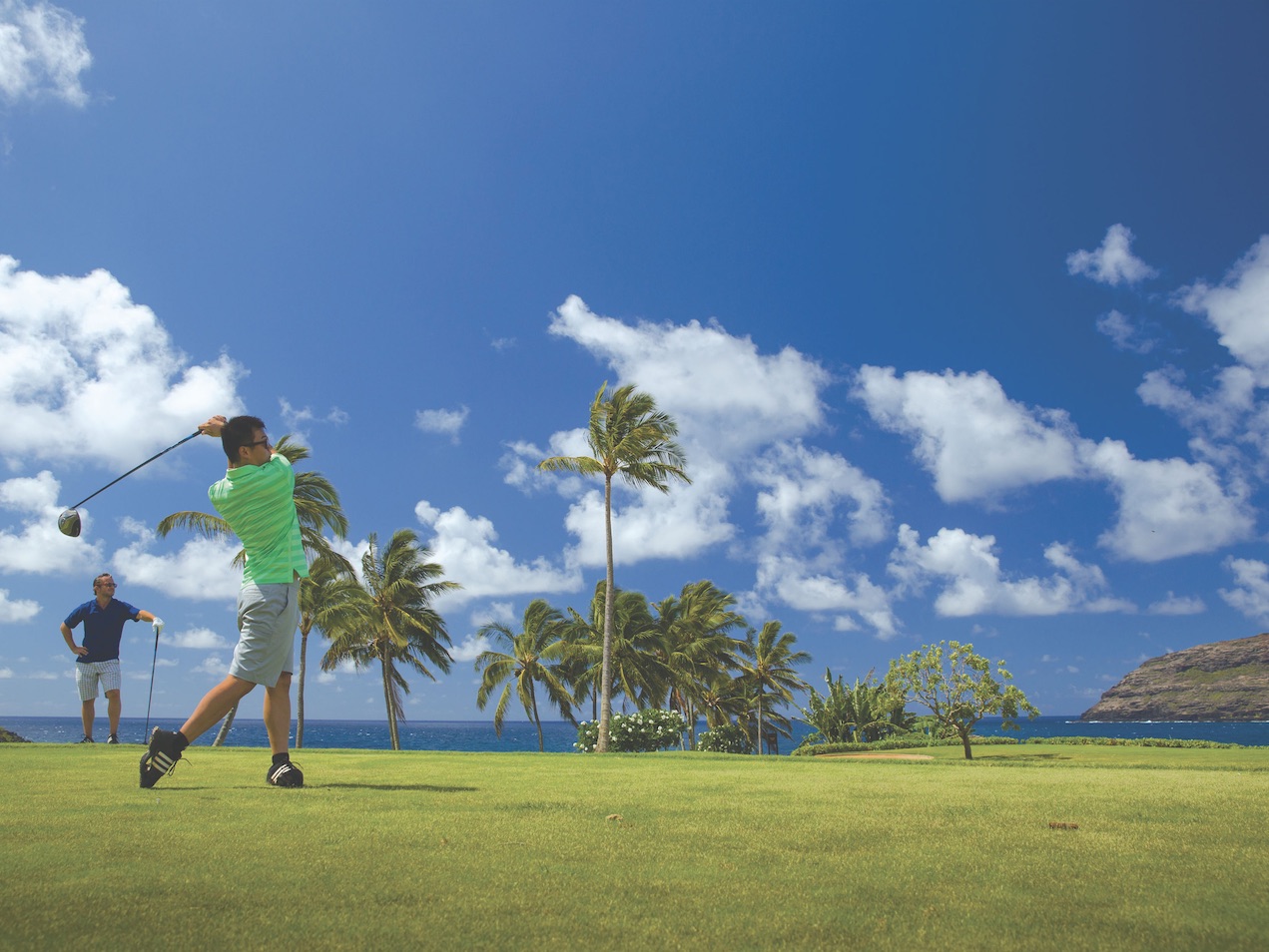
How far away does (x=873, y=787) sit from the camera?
21.3ft

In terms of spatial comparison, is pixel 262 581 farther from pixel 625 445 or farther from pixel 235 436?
pixel 625 445

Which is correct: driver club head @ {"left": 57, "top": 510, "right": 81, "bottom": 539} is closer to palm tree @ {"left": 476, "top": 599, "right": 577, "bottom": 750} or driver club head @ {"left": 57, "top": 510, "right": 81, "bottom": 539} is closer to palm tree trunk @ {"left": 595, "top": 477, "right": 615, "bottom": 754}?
palm tree trunk @ {"left": 595, "top": 477, "right": 615, "bottom": 754}

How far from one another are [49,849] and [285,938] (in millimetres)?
1708

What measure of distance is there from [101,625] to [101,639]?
227 millimetres

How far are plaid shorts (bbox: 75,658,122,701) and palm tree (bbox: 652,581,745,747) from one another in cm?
3188

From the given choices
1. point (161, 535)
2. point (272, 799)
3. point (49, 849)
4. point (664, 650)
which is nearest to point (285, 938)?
point (49, 849)

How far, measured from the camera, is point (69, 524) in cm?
942

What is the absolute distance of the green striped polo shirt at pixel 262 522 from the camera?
6.04m

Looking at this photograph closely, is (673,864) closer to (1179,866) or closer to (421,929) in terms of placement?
(421,929)

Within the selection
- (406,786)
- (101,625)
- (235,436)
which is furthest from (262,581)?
(101,625)

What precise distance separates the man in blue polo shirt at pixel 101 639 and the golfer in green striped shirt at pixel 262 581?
244 inches

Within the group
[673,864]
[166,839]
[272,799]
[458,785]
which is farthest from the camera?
[458,785]

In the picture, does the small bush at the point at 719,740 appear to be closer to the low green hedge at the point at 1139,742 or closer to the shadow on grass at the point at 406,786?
the low green hedge at the point at 1139,742

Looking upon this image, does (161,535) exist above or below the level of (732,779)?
above
